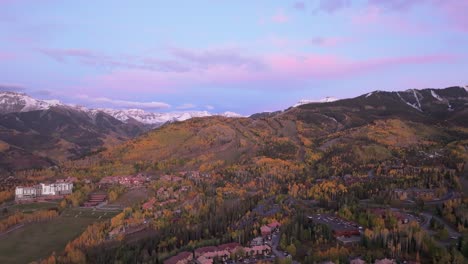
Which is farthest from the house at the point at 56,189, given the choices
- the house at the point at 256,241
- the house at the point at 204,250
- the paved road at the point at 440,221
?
the paved road at the point at 440,221

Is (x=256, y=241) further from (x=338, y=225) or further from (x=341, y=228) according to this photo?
(x=338, y=225)

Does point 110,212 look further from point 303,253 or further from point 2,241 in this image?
point 303,253

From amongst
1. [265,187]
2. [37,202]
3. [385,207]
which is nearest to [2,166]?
[37,202]

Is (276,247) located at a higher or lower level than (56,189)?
lower

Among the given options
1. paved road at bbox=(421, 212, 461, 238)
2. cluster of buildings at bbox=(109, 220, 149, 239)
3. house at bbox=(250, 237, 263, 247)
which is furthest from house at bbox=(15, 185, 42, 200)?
paved road at bbox=(421, 212, 461, 238)

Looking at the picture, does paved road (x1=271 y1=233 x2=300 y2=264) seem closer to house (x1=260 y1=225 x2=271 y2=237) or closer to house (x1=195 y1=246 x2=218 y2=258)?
house (x1=260 y1=225 x2=271 y2=237)

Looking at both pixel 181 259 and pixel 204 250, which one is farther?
pixel 204 250

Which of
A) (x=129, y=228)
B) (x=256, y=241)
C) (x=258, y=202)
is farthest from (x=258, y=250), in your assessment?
(x=258, y=202)
